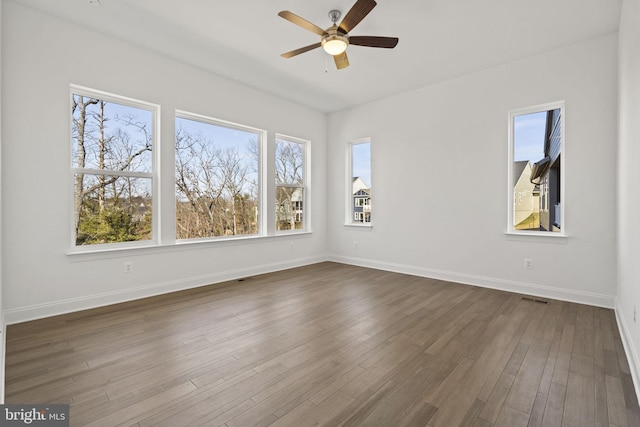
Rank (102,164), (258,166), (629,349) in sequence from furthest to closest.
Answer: (258,166), (102,164), (629,349)

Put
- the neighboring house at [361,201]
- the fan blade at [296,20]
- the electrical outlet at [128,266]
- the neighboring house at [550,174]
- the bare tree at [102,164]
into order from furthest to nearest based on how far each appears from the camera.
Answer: the neighboring house at [361,201] < the neighboring house at [550,174] < the electrical outlet at [128,266] < the bare tree at [102,164] < the fan blade at [296,20]

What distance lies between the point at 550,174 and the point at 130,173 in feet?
17.6

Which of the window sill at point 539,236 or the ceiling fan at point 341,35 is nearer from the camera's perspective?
the ceiling fan at point 341,35

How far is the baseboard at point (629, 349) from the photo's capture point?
1970mm

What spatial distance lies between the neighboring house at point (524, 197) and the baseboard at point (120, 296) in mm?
3860

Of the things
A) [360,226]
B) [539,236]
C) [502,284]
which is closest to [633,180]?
[539,236]

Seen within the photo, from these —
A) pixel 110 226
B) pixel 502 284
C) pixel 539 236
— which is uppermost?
pixel 110 226

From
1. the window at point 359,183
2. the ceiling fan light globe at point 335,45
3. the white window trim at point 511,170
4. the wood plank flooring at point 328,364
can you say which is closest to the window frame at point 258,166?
the wood plank flooring at point 328,364

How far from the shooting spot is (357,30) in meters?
3.42

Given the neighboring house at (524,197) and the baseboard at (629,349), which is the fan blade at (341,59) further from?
the baseboard at (629,349)

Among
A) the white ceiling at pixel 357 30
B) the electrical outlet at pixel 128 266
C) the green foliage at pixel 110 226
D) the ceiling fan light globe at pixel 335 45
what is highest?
the white ceiling at pixel 357 30

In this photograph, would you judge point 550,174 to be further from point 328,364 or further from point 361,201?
point 328,364

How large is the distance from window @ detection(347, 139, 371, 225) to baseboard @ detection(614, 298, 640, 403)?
3.60 metres

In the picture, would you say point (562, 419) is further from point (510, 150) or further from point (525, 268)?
point (510, 150)
